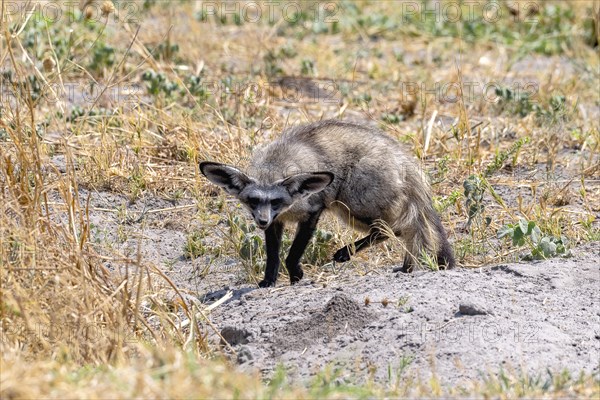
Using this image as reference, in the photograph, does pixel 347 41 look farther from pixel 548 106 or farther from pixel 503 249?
pixel 503 249

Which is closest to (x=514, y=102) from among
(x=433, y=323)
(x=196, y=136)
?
(x=196, y=136)

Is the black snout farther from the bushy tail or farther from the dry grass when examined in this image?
the bushy tail

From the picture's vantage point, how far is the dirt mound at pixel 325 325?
219 inches

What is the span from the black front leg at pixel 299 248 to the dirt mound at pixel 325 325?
1029mm

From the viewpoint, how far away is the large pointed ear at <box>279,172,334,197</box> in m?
6.58

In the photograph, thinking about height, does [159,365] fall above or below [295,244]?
above

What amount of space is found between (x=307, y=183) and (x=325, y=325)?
4.15 feet

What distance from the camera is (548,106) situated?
965 centimetres

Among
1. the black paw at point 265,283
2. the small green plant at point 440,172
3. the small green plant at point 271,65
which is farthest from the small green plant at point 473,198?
the small green plant at point 271,65

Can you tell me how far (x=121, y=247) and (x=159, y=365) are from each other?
298 cm

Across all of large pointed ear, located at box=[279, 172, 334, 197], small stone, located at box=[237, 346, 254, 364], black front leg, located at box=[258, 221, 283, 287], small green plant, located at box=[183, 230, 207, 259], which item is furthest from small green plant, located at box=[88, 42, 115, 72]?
small stone, located at box=[237, 346, 254, 364]

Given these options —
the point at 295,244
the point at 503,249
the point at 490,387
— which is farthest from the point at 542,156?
the point at 490,387

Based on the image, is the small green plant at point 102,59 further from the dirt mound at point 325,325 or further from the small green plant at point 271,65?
the dirt mound at point 325,325

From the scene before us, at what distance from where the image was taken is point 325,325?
5.67m
